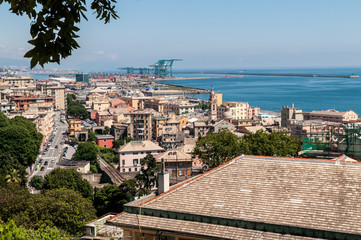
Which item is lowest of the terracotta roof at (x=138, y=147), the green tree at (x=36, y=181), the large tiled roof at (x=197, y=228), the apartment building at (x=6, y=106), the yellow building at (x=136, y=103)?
the green tree at (x=36, y=181)

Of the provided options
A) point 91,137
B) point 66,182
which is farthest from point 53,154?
point 66,182

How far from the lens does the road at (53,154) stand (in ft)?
106

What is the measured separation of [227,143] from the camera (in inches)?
742

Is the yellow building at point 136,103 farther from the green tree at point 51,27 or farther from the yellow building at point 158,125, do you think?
the green tree at point 51,27

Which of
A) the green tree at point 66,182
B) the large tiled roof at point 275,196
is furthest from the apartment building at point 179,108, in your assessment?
the large tiled roof at point 275,196

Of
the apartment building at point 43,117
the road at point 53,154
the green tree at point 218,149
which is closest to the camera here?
the green tree at point 218,149

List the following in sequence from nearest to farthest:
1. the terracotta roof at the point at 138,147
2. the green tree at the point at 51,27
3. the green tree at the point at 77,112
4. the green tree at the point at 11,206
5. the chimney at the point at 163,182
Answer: the green tree at the point at 51,27 < the chimney at the point at 163,182 < the green tree at the point at 11,206 < the terracotta roof at the point at 138,147 < the green tree at the point at 77,112

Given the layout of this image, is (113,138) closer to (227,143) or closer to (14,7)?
(227,143)

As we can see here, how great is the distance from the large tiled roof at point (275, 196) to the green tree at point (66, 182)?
50.4 ft

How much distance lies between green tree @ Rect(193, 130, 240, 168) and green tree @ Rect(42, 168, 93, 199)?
620 cm

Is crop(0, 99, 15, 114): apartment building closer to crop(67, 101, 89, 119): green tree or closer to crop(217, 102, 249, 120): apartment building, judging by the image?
crop(67, 101, 89, 119): green tree

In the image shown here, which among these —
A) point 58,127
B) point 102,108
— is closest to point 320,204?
point 58,127

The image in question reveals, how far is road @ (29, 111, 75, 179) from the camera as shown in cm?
3221

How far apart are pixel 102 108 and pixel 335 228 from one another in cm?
6079
